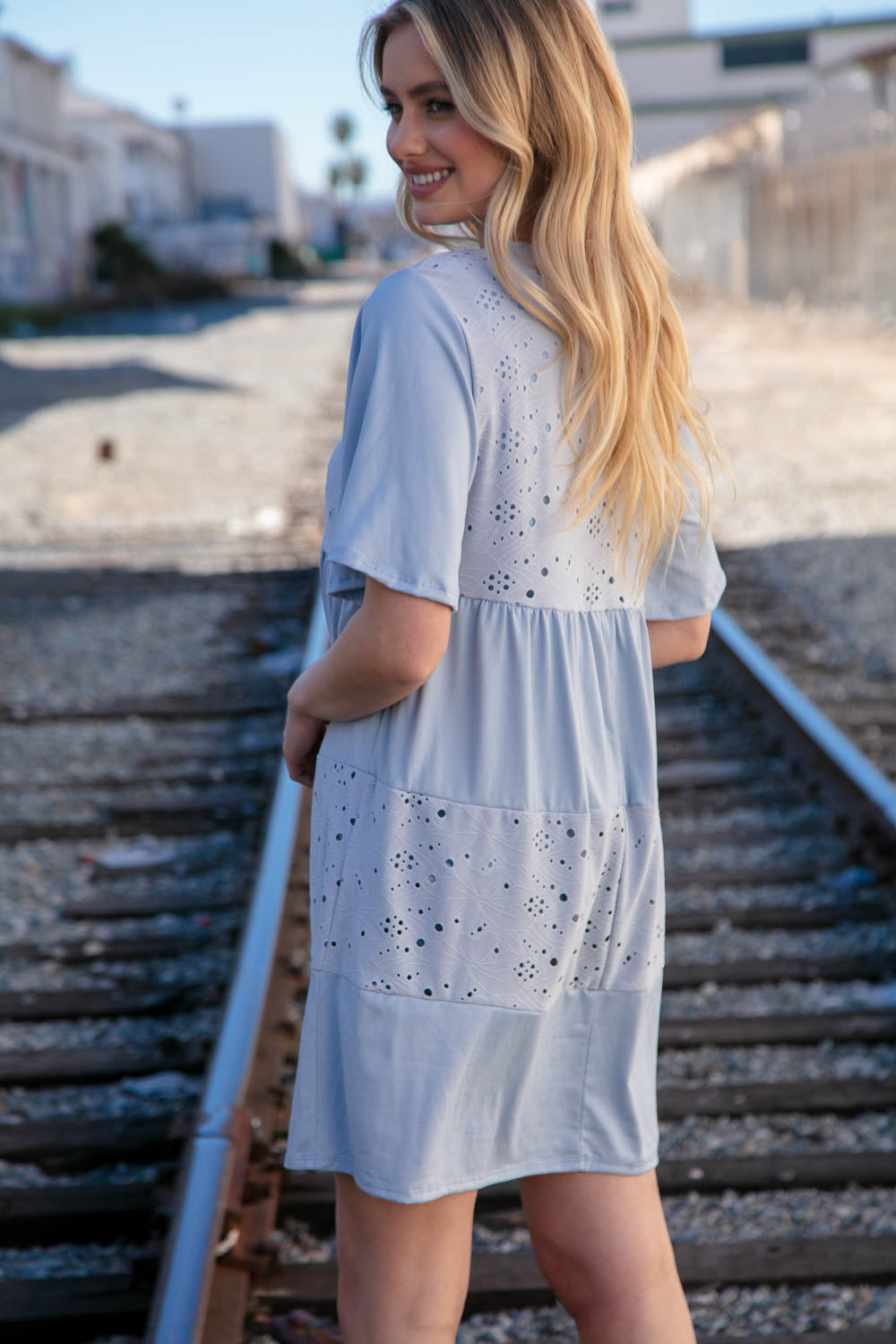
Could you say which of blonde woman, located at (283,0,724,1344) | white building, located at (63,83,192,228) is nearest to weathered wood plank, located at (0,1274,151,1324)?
blonde woman, located at (283,0,724,1344)

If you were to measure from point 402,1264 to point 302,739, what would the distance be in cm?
60

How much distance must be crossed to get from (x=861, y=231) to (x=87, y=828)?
23108mm

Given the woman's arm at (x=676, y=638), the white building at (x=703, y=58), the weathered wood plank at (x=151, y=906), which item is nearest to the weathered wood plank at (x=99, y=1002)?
the weathered wood plank at (x=151, y=906)

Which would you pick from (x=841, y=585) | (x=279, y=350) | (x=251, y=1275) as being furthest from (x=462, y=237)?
(x=279, y=350)

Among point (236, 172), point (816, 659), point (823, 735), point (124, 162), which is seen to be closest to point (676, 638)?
point (823, 735)

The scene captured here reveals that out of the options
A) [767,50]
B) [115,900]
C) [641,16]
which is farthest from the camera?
[767,50]

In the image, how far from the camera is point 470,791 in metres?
1.52

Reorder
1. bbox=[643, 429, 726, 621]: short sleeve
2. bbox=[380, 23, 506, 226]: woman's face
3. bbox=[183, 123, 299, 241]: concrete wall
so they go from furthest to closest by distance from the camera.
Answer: bbox=[183, 123, 299, 241]: concrete wall
bbox=[643, 429, 726, 621]: short sleeve
bbox=[380, 23, 506, 226]: woman's face

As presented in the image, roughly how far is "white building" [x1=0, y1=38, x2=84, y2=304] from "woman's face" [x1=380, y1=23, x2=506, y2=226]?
124ft

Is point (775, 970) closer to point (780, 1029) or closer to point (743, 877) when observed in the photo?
point (780, 1029)

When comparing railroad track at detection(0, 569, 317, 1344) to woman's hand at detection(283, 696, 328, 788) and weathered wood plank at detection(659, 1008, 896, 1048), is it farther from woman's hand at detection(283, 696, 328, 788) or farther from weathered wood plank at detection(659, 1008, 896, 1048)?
woman's hand at detection(283, 696, 328, 788)

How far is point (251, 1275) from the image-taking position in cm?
241

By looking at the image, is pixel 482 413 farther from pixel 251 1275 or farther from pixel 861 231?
pixel 861 231

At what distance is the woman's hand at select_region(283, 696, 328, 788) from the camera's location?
5.39 ft
